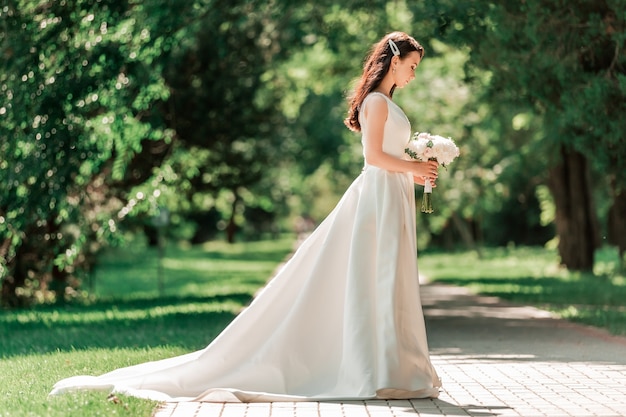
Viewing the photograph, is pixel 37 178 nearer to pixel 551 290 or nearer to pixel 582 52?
pixel 582 52

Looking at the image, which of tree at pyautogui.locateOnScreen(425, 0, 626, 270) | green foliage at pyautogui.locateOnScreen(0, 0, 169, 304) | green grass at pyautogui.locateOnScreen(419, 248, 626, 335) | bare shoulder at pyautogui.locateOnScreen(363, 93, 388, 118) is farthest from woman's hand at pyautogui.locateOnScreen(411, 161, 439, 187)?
green foliage at pyautogui.locateOnScreen(0, 0, 169, 304)

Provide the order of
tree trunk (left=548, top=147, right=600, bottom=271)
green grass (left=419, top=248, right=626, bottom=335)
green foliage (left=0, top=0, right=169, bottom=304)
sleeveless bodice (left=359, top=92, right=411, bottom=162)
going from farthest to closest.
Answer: tree trunk (left=548, top=147, right=600, bottom=271)
green grass (left=419, top=248, right=626, bottom=335)
green foliage (left=0, top=0, right=169, bottom=304)
sleeveless bodice (left=359, top=92, right=411, bottom=162)

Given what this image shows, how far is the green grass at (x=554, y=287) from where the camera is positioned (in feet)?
57.5

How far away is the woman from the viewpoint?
8477mm

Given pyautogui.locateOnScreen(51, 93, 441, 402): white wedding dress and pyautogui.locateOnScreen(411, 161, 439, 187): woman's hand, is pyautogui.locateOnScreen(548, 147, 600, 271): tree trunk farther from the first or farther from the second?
pyautogui.locateOnScreen(51, 93, 441, 402): white wedding dress

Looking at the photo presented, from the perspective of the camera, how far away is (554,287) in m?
25.1

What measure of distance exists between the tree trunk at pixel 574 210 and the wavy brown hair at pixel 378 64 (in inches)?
883

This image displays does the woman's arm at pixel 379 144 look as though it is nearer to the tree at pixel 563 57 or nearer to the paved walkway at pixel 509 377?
the paved walkway at pixel 509 377

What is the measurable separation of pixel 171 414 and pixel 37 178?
8427mm

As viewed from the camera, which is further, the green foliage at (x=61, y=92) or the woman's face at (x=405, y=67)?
the green foliage at (x=61, y=92)

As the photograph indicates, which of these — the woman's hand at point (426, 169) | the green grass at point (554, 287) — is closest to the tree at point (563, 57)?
the green grass at point (554, 287)

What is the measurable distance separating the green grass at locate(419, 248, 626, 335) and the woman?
658 centimetres

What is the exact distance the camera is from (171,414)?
780 cm

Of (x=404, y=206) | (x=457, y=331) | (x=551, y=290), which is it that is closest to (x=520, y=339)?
(x=457, y=331)
